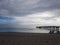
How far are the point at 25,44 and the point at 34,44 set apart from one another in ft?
2.61

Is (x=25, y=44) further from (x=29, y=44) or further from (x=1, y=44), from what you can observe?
(x=1, y=44)

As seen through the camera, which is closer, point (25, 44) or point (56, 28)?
point (25, 44)

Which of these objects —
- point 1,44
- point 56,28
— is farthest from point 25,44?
point 56,28

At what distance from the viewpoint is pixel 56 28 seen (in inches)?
1302

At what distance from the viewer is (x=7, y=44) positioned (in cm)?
1097

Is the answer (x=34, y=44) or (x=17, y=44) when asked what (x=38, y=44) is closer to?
(x=34, y=44)

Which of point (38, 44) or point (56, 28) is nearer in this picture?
point (38, 44)

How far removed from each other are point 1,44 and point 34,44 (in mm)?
2849

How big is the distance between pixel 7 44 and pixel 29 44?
1.90 meters

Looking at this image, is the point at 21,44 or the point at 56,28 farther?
the point at 56,28

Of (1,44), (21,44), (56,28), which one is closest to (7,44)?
(1,44)

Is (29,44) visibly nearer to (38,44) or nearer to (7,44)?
(38,44)

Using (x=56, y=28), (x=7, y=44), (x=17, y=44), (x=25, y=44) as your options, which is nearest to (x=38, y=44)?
(x=25, y=44)

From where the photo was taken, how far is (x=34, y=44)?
37.1 ft
